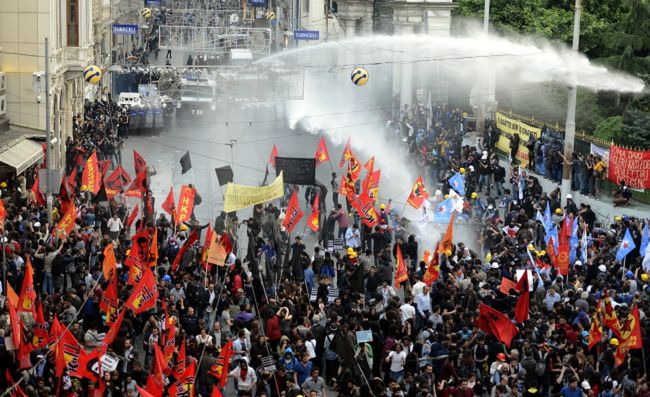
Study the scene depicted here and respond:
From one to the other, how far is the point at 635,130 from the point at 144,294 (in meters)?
24.9

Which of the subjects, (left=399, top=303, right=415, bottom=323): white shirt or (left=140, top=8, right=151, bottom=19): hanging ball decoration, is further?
(left=140, top=8, right=151, bottom=19): hanging ball decoration

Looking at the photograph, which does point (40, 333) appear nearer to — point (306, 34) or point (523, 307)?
point (523, 307)

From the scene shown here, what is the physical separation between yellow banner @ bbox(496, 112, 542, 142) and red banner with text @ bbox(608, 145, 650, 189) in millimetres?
5561

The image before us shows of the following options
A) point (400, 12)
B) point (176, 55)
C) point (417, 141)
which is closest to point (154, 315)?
point (417, 141)

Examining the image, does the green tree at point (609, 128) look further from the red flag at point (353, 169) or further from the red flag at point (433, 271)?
the red flag at point (433, 271)

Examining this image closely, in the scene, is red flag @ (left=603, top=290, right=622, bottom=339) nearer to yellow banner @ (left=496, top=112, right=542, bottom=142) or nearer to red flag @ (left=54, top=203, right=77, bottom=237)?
red flag @ (left=54, top=203, right=77, bottom=237)

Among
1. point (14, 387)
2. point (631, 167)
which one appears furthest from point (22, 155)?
point (14, 387)

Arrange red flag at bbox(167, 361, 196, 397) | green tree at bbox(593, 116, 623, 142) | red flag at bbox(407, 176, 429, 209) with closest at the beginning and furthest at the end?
red flag at bbox(167, 361, 196, 397), red flag at bbox(407, 176, 429, 209), green tree at bbox(593, 116, 623, 142)

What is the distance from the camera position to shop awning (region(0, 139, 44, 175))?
3953 cm

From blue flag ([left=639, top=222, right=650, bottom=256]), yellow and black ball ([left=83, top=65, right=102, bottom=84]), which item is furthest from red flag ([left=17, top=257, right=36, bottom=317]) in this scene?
yellow and black ball ([left=83, top=65, right=102, bottom=84])

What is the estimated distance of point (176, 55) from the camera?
93125mm

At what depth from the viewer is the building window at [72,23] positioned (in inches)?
1960

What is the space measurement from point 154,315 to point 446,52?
1455 inches

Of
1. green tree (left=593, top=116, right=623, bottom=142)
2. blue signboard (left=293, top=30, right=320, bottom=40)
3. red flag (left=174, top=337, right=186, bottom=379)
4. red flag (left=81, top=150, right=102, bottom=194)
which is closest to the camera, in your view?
red flag (left=174, top=337, right=186, bottom=379)
